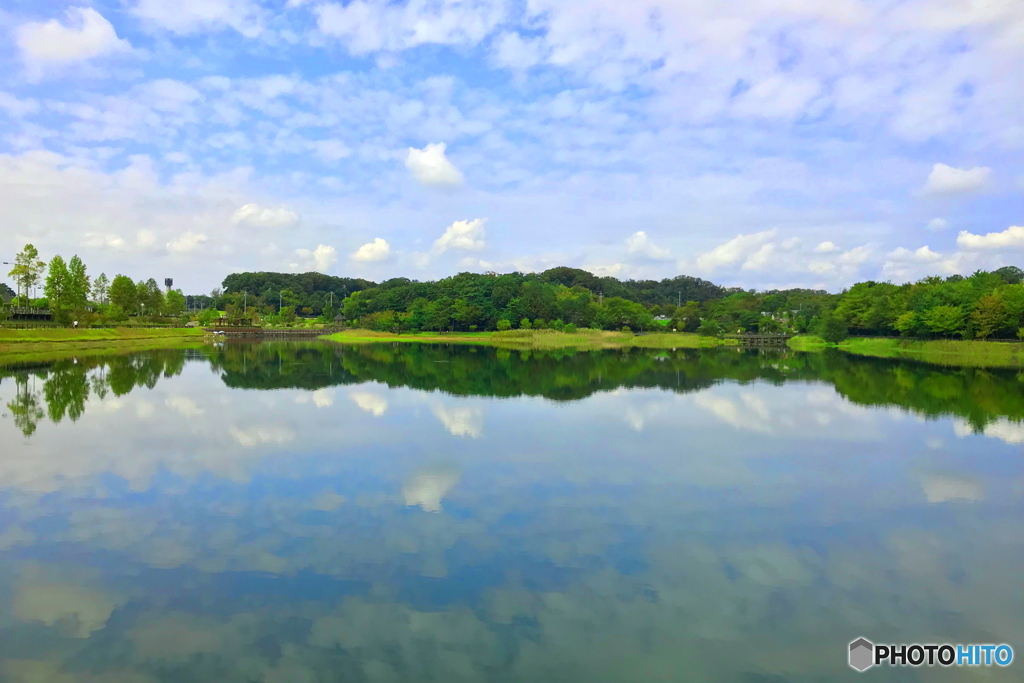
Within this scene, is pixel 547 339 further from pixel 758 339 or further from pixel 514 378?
pixel 514 378

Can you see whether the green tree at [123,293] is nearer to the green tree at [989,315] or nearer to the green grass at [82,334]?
the green grass at [82,334]

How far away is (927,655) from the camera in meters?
5.81

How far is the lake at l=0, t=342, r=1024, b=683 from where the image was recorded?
5656mm

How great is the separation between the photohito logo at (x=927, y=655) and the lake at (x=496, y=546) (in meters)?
0.11

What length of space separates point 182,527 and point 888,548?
9.28 metres

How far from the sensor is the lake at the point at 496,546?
18.6 ft

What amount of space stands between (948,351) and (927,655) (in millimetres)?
55132

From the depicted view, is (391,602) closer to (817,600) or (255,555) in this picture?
(255,555)

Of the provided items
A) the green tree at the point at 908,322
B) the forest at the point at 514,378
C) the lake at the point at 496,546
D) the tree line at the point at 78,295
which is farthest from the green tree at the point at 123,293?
the green tree at the point at 908,322

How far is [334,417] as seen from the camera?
57.5ft

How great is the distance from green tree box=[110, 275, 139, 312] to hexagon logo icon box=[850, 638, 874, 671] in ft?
243

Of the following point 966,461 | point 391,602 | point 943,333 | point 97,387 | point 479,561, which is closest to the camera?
point 391,602

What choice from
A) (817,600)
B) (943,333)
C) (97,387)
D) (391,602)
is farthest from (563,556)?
(943,333)

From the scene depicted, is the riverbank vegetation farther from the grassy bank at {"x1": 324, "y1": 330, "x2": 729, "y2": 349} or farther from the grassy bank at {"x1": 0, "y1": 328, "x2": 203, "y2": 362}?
the grassy bank at {"x1": 0, "y1": 328, "x2": 203, "y2": 362}
